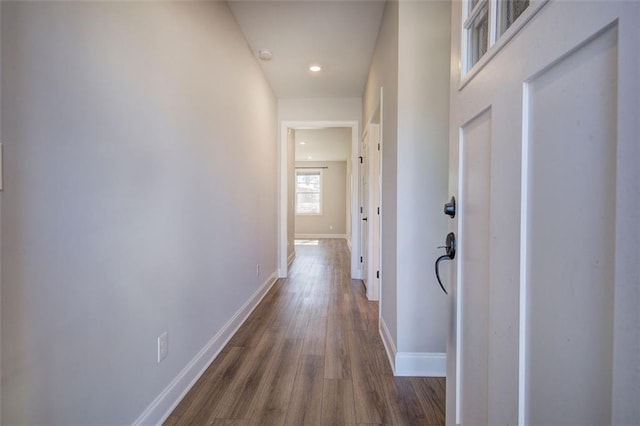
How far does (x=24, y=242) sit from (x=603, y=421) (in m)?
1.25

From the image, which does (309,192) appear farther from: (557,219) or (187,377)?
(557,219)

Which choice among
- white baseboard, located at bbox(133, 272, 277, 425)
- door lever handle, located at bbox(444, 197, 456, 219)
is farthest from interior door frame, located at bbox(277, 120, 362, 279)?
door lever handle, located at bbox(444, 197, 456, 219)

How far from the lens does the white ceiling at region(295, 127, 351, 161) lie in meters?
6.18

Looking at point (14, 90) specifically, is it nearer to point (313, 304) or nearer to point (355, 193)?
point (313, 304)

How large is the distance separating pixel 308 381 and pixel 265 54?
9.29 ft

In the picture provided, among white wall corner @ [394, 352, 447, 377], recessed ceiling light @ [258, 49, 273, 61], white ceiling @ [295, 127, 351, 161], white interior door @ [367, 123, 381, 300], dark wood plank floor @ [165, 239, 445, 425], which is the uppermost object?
recessed ceiling light @ [258, 49, 273, 61]

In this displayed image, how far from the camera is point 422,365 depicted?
182 centimetres

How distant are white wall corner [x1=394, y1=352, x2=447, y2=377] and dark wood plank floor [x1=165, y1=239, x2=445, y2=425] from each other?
0.15ft

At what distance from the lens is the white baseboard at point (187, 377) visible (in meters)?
1.34

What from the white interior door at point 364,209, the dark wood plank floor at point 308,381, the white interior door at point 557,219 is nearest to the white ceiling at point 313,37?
the white interior door at point 364,209

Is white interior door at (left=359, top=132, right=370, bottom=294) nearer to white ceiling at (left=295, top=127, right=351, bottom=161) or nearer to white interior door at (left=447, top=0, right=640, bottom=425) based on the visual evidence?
white ceiling at (left=295, top=127, right=351, bottom=161)

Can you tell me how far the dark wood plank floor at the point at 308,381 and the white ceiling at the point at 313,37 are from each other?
8.23 ft

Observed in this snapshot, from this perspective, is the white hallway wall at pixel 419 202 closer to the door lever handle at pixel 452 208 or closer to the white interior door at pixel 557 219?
the door lever handle at pixel 452 208

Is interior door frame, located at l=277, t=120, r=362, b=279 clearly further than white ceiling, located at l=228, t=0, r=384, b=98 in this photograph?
Yes
